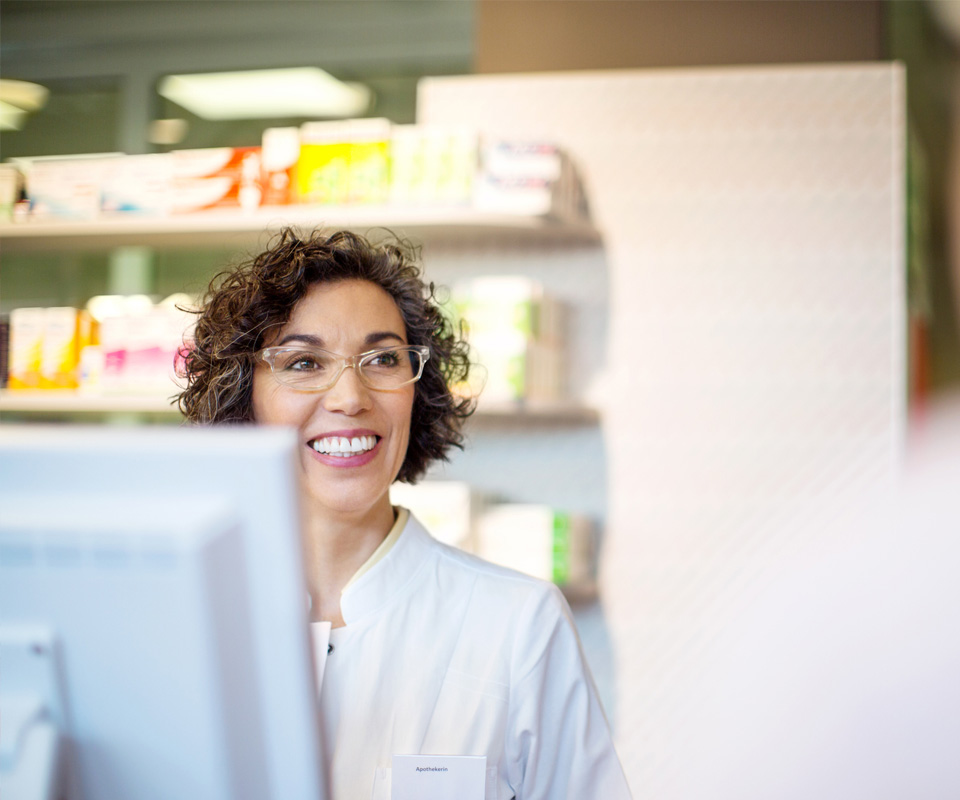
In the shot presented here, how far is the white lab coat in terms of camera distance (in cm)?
151

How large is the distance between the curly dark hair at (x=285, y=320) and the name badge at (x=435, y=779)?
705 mm

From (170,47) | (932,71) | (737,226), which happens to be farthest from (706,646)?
(170,47)

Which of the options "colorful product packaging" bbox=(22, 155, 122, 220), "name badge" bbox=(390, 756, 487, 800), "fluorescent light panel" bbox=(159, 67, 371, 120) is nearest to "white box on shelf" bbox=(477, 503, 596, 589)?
"name badge" bbox=(390, 756, 487, 800)

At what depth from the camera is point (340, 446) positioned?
170cm

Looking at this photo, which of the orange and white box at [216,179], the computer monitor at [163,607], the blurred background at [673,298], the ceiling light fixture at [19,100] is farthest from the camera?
the ceiling light fixture at [19,100]

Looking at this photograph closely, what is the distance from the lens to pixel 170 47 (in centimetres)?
499

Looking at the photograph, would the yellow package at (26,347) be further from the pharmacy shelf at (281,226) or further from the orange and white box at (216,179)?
the orange and white box at (216,179)

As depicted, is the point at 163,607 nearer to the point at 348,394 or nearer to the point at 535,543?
the point at 348,394

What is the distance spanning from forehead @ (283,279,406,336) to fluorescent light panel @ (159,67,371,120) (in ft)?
10.5

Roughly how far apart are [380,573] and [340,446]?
0.23 meters

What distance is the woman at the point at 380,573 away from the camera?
1541mm

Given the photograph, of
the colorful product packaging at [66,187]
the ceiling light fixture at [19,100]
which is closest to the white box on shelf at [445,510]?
the colorful product packaging at [66,187]

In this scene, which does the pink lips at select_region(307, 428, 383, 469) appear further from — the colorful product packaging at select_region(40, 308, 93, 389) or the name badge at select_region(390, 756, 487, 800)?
the colorful product packaging at select_region(40, 308, 93, 389)

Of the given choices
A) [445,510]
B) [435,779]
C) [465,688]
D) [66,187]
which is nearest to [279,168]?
[66,187]
